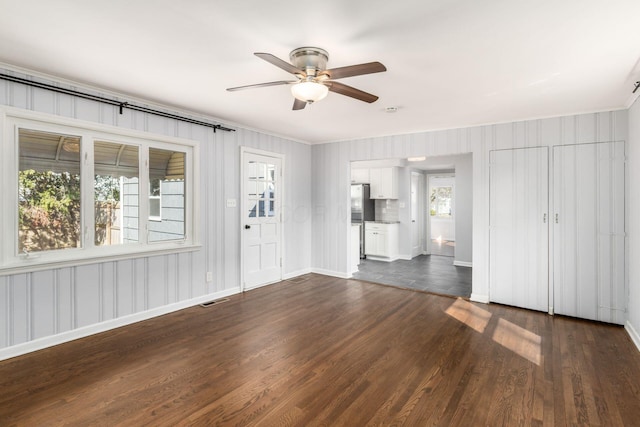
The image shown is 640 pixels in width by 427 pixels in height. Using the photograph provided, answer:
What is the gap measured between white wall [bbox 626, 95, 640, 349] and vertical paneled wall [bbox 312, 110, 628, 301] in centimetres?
35

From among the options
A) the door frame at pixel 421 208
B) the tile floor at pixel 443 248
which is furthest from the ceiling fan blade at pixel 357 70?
the tile floor at pixel 443 248

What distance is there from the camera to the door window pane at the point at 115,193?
11.3ft

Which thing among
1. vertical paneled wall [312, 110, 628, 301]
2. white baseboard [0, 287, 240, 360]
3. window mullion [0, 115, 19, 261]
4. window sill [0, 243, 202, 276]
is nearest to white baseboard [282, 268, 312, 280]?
vertical paneled wall [312, 110, 628, 301]

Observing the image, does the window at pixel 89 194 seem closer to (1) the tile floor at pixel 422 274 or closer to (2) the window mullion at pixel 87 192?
(2) the window mullion at pixel 87 192

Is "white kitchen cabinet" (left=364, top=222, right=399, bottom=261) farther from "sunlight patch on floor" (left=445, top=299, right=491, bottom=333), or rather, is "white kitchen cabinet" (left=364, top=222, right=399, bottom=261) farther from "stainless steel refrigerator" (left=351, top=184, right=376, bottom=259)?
"sunlight patch on floor" (left=445, top=299, right=491, bottom=333)

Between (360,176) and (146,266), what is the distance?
5.44 m

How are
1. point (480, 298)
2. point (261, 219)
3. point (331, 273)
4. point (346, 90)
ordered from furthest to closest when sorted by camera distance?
point (331, 273), point (261, 219), point (480, 298), point (346, 90)

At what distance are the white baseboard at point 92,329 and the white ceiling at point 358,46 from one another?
7.84ft

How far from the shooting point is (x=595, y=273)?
3.85 metres

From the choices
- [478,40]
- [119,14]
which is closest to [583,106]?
[478,40]

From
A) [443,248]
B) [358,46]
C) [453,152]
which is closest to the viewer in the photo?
[358,46]

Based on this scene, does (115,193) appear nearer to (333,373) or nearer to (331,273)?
(333,373)

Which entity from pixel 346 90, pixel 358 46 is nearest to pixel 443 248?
pixel 346 90

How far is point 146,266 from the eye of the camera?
3.79m
